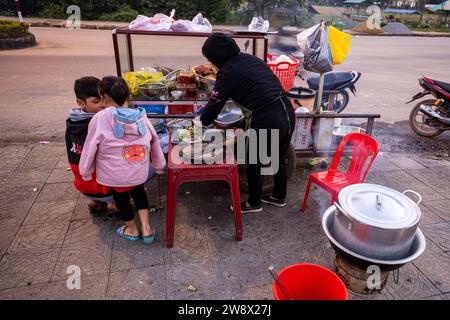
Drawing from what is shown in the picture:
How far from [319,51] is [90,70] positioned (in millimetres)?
7237

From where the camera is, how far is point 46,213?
11.3 feet

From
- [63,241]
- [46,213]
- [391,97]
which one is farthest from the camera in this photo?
[391,97]

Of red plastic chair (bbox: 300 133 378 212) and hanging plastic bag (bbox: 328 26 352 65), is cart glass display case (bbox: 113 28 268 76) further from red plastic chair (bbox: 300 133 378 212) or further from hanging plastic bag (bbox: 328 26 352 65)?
red plastic chair (bbox: 300 133 378 212)

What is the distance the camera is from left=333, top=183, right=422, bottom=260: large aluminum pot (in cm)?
217

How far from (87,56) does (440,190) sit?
34.4 ft

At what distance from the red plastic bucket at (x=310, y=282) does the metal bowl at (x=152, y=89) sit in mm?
2478

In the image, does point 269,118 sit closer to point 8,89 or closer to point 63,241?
point 63,241

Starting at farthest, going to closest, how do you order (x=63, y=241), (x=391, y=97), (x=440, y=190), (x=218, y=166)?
(x=391, y=97)
(x=440, y=190)
(x=63, y=241)
(x=218, y=166)

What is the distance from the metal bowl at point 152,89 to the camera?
147 inches

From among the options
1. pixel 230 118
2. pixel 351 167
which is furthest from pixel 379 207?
pixel 230 118

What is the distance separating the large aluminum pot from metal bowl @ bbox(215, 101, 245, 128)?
151 cm

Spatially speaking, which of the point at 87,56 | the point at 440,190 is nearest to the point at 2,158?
the point at 440,190

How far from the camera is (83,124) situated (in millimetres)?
2957
